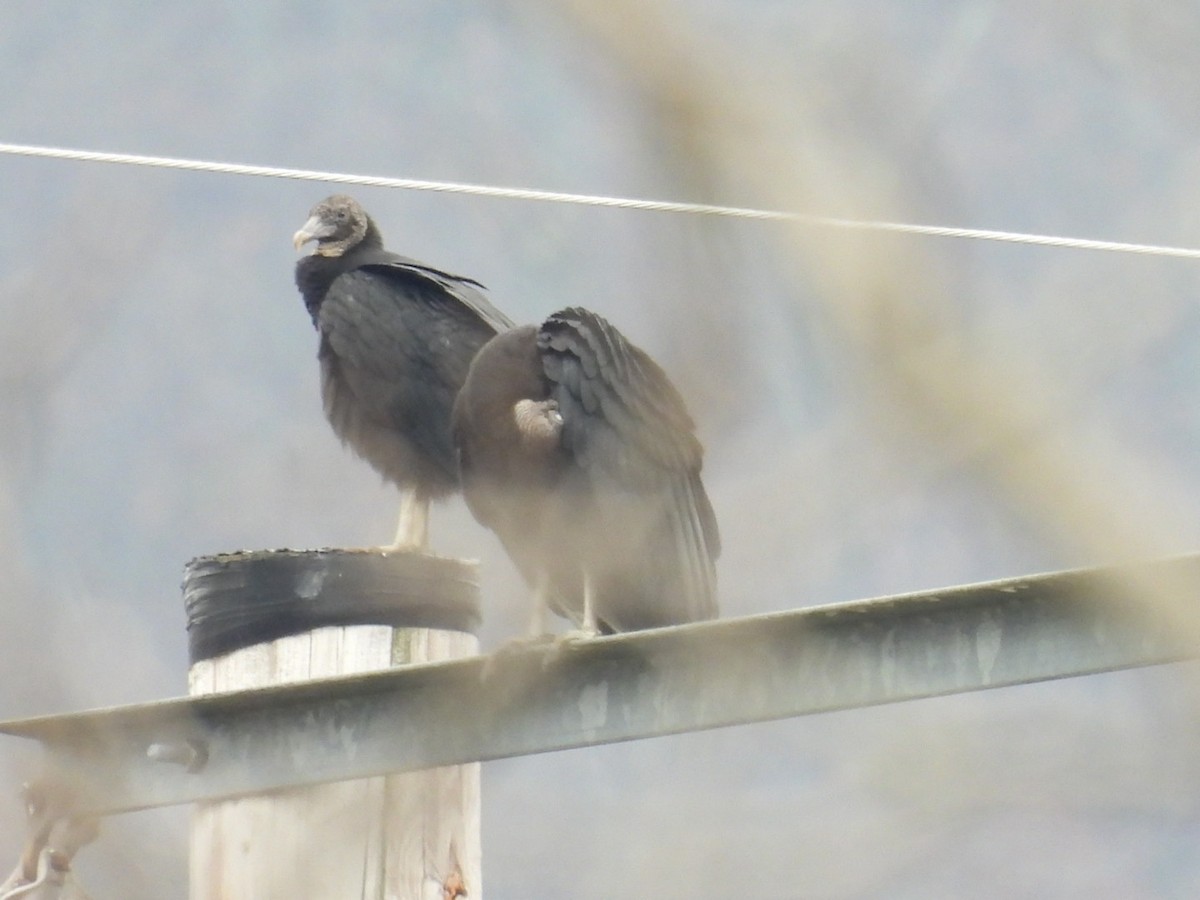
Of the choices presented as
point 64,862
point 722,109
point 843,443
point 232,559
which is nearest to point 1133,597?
point 843,443

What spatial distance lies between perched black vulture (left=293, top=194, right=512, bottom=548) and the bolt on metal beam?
165 centimetres

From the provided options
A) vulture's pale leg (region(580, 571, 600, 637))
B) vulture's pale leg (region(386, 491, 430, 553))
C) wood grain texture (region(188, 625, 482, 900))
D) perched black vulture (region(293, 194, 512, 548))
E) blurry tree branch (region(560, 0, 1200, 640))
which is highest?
perched black vulture (region(293, 194, 512, 548))

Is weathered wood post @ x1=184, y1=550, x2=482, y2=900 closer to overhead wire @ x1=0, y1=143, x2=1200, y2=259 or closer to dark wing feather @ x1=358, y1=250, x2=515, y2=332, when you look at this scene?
overhead wire @ x1=0, y1=143, x2=1200, y2=259

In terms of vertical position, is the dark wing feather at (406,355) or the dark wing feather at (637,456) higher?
the dark wing feather at (406,355)

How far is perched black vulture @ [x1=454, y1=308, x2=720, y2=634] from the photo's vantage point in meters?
2.77

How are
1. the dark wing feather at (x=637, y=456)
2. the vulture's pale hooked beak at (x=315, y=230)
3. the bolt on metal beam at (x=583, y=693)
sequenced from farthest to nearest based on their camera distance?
the vulture's pale hooked beak at (x=315, y=230) < the dark wing feather at (x=637, y=456) < the bolt on metal beam at (x=583, y=693)

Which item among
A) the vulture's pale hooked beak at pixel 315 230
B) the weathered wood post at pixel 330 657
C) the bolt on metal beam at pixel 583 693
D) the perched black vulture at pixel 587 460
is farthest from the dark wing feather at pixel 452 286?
the bolt on metal beam at pixel 583 693

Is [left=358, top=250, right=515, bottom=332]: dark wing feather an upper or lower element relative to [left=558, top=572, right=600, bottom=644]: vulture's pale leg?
upper

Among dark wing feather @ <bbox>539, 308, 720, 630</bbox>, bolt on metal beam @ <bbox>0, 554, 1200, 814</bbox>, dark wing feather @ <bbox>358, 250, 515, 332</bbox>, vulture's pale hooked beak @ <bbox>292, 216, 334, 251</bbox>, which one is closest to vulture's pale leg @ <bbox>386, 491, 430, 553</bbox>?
dark wing feather @ <bbox>358, 250, 515, 332</bbox>

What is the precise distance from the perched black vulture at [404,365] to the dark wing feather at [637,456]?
1075 millimetres

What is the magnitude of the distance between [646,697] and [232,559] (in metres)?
0.69

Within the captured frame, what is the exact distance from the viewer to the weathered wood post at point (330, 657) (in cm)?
239

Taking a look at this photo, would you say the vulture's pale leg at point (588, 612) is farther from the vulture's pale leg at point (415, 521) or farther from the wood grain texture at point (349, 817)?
the vulture's pale leg at point (415, 521)

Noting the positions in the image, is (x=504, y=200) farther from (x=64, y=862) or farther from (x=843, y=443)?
(x=64, y=862)
